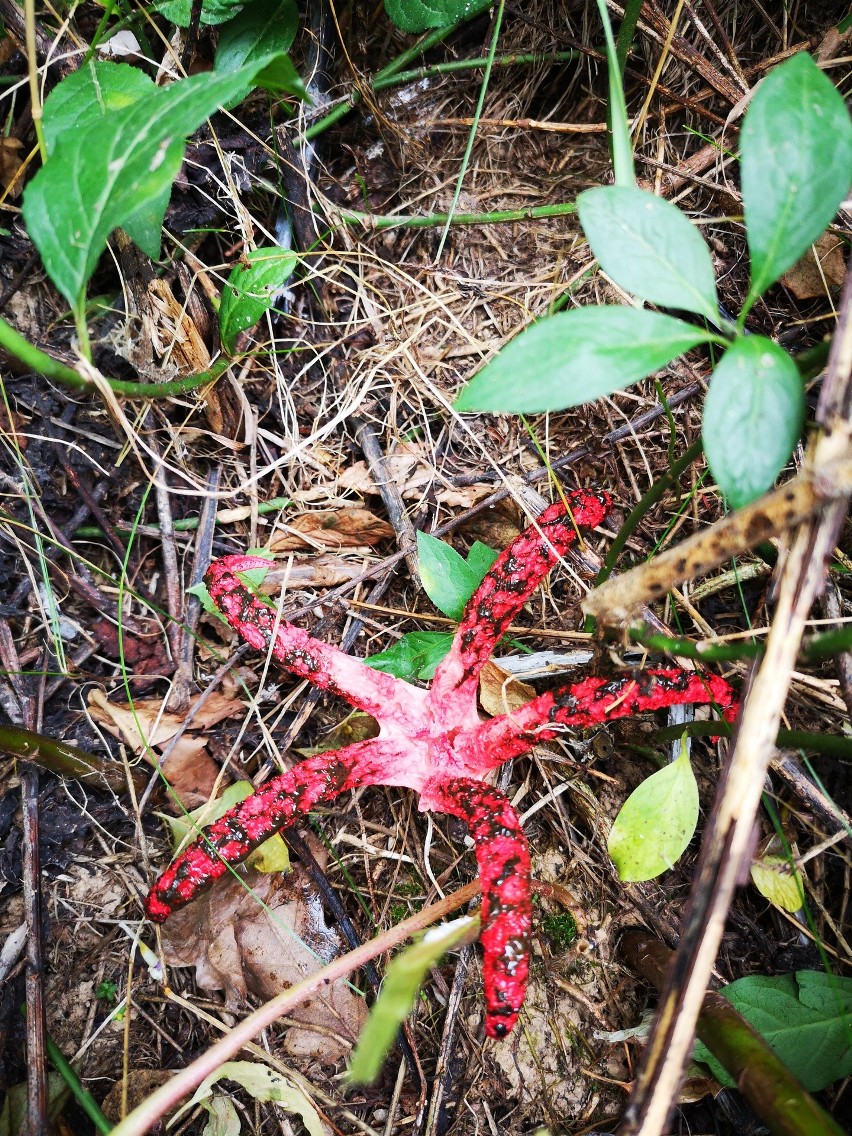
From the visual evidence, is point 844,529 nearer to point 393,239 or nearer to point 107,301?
point 393,239

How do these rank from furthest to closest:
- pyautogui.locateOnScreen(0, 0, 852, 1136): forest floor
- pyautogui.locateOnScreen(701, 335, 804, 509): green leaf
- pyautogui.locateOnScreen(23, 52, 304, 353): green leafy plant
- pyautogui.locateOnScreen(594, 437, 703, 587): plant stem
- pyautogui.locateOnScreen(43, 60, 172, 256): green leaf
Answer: pyautogui.locateOnScreen(0, 0, 852, 1136): forest floor → pyautogui.locateOnScreen(43, 60, 172, 256): green leaf → pyautogui.locateOnScreen(594, 437, 703, 587): plant stem → pyautogui.locateOnScreen(23, 52, 304, 353): green leafy plant → pyautogui.locateOnScreen(701, 335, 804, 509): green leaf

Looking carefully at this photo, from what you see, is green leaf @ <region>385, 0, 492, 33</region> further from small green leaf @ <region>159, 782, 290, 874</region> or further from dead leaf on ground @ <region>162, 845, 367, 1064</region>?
dead leaf on ground @ <region>162, 845, 367, 1064</region>

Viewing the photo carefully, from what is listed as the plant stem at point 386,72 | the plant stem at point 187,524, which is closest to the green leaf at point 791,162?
the plant stem at point 386,72

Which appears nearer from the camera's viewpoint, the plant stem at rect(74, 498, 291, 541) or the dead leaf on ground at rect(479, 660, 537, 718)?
the dead leaf on ground at rect(479, 660, 537, 718)

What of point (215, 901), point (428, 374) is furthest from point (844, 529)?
point (215, 901)

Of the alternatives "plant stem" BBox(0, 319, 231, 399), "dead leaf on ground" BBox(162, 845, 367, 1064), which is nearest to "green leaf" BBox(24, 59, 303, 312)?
"plant stem" BBox(0, 319, 231, 399)

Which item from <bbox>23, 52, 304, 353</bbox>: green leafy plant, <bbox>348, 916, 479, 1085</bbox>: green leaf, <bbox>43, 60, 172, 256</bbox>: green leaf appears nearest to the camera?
<bbox>348, 916, 479, 1085</bbox>: green leaf
